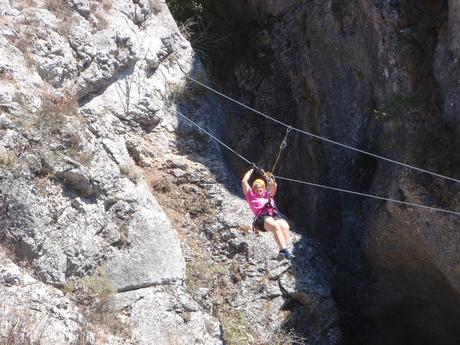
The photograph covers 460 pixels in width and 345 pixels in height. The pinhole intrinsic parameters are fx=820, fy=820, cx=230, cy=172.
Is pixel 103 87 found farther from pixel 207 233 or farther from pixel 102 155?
pixel 207 233

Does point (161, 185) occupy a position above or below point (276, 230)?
below

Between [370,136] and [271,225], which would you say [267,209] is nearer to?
[271,225]

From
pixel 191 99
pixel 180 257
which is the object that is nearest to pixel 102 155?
pixel 180 257

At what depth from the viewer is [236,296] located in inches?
540

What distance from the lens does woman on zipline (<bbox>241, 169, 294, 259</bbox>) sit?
11.9 metres

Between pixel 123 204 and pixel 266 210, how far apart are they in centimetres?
228

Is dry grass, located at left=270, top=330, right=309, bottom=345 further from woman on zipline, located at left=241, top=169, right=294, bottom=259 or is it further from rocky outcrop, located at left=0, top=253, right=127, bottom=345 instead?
rocky outcrop, located at left=0, top=253, right=127, bottom=345

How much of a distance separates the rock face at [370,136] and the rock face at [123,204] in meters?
1.32

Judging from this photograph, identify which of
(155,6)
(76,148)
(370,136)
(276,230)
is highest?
(155,6)

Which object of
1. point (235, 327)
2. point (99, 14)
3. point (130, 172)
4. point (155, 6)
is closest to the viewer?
point (130, 172)

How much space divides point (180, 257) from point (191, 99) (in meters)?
3.96

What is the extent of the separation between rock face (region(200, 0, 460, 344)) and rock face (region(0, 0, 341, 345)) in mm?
1321

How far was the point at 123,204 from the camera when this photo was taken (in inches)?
502

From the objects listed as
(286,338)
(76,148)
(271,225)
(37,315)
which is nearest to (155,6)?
(76,148)
